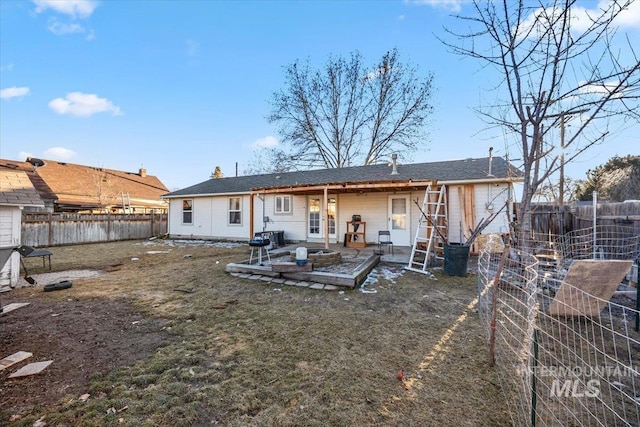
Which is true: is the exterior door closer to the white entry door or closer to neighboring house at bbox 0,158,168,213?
the white entry door

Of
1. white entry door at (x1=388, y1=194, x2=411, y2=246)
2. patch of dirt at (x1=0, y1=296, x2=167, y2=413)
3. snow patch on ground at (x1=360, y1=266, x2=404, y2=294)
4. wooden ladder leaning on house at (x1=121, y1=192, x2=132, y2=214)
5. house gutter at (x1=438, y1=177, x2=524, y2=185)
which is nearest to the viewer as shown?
patch of dirt at (x1=0, y1=296, x2=167, y2=413)

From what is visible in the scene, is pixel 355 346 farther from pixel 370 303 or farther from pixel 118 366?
pixel 118 366

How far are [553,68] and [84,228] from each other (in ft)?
59.4

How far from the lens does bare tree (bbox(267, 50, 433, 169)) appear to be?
1761cm

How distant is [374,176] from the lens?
11.6 m

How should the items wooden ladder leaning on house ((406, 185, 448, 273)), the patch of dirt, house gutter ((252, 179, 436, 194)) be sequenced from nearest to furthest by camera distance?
the patch of dirt < wooden ladder leaning on house ((406, 185, 448, 273)) < house gutter ((252, 179, 436, 194))

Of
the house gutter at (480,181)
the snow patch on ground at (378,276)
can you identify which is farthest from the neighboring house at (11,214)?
the house gutter at (480,181)

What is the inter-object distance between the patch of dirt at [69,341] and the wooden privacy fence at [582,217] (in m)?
8.71

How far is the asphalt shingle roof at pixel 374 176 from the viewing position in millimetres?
9211

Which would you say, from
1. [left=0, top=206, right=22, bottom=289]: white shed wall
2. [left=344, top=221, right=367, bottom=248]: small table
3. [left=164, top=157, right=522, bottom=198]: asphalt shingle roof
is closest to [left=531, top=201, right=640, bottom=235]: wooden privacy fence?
[left=164, top=157, right=522, bottom=198]: asphalt shingle roof

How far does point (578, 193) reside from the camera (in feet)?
60.3

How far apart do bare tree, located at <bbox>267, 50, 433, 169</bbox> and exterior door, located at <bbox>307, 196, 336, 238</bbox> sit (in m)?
8.70

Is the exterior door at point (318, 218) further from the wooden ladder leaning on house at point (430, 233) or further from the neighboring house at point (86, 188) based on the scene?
the neighboring house at point (86, 188)

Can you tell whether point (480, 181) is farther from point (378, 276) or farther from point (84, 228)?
point (84, 228)
